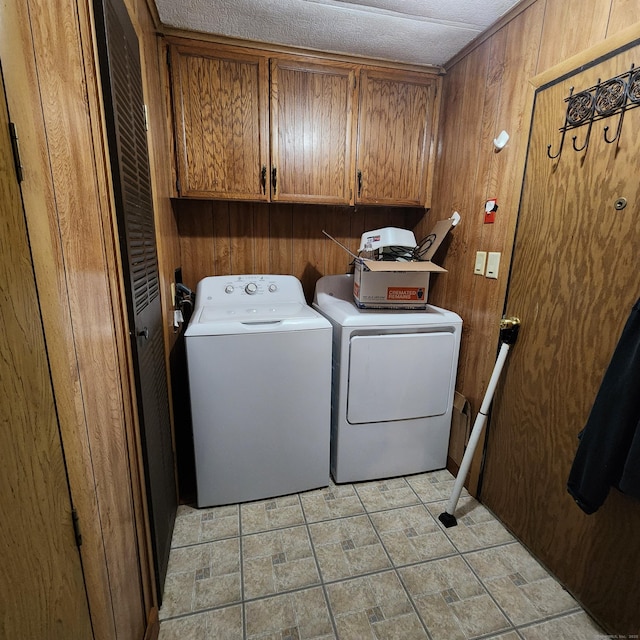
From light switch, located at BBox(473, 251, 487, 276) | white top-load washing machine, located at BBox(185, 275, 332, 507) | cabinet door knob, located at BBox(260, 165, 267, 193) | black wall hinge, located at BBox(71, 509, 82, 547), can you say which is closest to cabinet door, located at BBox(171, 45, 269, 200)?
cabinet door knob, located at BBox(260, 165, 267, 193)

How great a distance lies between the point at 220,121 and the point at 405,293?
4.43ft

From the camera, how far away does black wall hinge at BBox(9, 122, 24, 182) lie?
1.65 feet

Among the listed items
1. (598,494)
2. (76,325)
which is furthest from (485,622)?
(76,325)

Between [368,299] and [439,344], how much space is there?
449mm

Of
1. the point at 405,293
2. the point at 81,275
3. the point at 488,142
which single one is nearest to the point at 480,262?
the point at 405,293

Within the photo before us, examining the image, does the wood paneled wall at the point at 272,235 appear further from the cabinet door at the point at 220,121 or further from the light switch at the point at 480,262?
the light switch at the point at 480,262

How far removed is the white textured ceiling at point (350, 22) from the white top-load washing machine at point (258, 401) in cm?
137

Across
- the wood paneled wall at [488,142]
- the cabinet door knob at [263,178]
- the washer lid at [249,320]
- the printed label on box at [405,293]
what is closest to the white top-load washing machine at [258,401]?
the washer lid at [249,320]

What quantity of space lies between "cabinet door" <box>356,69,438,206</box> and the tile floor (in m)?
1.77

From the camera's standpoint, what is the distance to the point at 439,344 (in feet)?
6.00

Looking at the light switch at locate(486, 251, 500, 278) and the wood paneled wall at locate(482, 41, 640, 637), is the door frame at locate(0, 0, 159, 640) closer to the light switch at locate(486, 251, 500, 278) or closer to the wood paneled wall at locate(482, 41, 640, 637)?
the wood paneled wall at locate(482, 41, 640, 637)

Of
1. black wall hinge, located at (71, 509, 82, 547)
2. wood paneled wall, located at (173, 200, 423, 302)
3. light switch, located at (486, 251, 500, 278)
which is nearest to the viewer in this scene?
black wall hinge, located at (71, 509, 82, 547)

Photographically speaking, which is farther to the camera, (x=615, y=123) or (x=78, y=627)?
(x=615, y=123)

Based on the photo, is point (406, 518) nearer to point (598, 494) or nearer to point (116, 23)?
point (598, 494)
